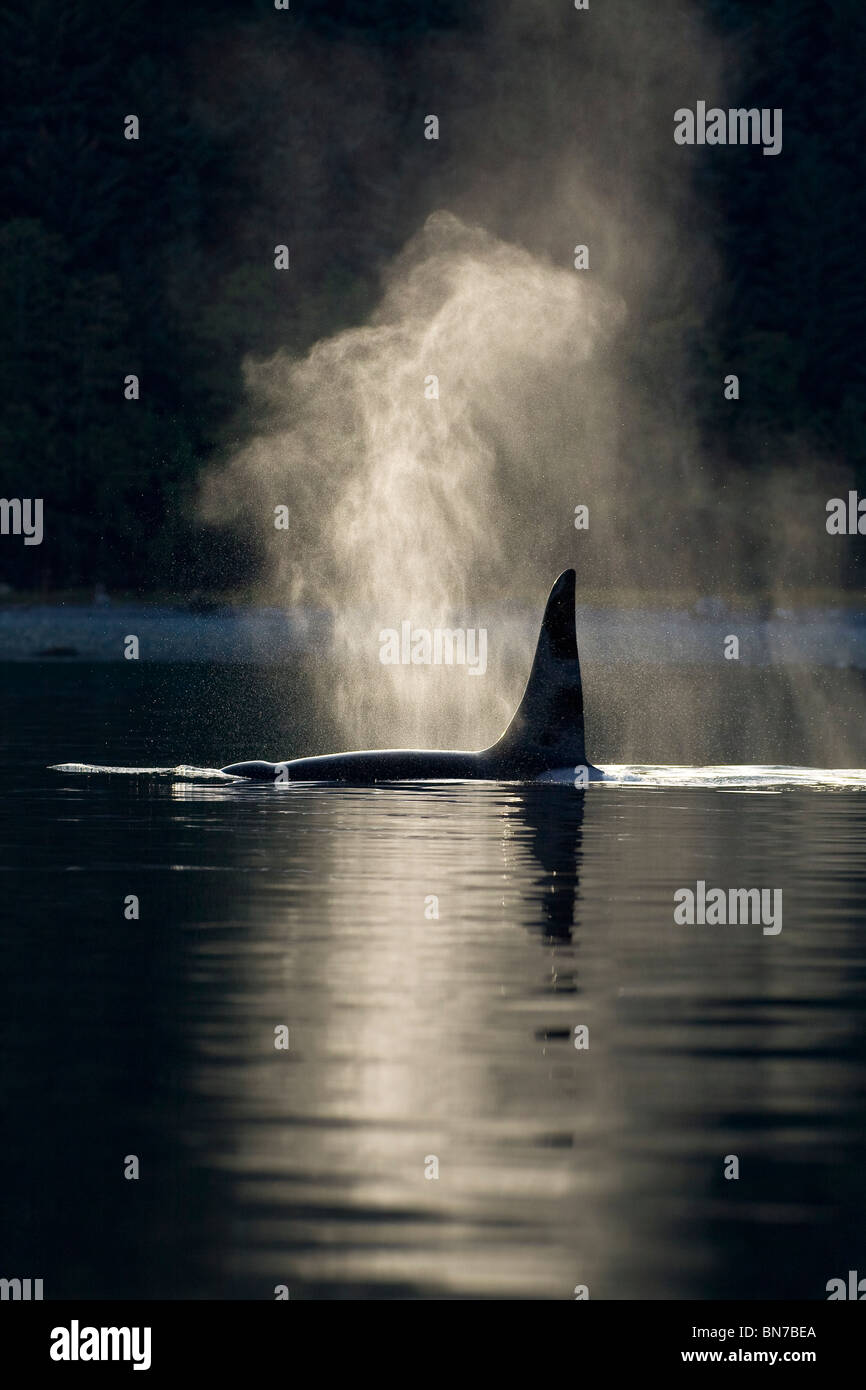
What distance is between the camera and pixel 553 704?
30.9 metres

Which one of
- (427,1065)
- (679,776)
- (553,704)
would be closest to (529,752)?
(553,704)

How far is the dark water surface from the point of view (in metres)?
11.7

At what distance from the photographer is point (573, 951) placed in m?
19.2

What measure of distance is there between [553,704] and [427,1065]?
16.0 meters

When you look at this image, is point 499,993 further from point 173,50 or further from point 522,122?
point 173,50

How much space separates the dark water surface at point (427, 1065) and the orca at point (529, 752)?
3516 mm

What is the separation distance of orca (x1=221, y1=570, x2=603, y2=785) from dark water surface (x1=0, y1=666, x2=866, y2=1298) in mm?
3516

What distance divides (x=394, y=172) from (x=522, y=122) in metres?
8.33

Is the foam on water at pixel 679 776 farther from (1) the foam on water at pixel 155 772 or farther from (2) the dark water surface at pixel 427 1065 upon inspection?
(2) the dark water surface at pixel 427 1065

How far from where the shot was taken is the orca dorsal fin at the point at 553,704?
30.3m

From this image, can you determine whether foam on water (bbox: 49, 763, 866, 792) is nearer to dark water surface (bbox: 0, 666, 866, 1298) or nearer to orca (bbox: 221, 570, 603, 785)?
orca (bbox: 221, 570, 603, 785)

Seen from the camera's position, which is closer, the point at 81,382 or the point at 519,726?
the point at 519,726

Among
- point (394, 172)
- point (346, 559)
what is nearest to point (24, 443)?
point (346, 559)

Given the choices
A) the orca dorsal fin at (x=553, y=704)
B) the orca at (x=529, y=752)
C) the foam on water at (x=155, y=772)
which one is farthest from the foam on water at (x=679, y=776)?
the orca dorsal fin at (x=553, y=704)
